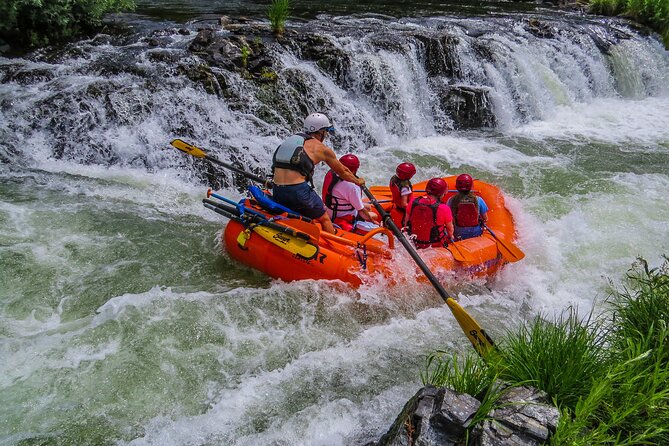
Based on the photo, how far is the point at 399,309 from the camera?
4695mm

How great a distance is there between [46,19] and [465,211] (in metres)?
7.79

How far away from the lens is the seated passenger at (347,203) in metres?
5.30

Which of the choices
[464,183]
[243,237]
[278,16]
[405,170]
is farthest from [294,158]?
[278,16]

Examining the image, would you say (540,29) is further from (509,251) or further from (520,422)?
(520,422)

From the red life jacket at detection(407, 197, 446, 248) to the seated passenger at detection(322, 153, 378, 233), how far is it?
44cm

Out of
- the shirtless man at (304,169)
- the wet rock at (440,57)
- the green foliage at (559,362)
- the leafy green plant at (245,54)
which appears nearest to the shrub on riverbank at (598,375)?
the green foliage at (559,362)

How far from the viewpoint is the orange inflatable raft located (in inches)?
184

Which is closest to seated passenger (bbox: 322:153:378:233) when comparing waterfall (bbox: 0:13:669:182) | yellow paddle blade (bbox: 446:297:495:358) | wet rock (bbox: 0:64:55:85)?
yellow paddle blade (bbox: 446:297:495:358)

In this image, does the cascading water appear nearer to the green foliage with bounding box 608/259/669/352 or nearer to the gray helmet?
the green foliage with bounding box 608/259/669/352

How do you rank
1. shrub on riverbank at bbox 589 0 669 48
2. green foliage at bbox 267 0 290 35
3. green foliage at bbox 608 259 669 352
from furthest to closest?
shrub on riverbank at bbox 589 0 669 48 → green foliage at bbox 267 0 290 35 → green foliage at bbox 608 259 669 352

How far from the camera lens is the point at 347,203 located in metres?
5.39

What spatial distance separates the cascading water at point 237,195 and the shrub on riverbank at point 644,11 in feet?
9.24

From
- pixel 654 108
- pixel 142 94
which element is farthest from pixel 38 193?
pixel 654 108

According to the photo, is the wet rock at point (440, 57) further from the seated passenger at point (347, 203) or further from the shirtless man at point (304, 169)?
the shirtless man at point (304, 169)
